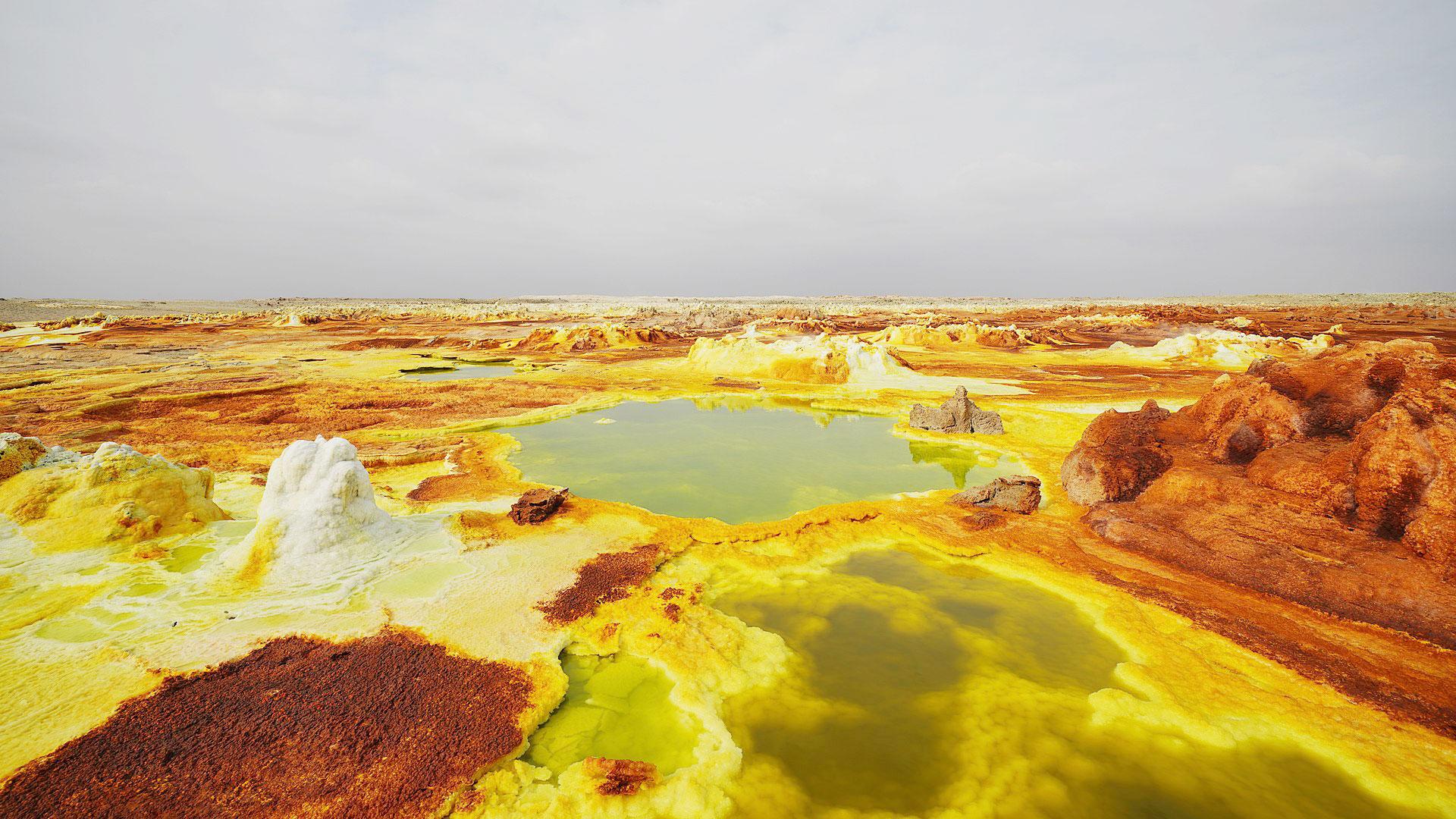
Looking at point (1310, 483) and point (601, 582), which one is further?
point (1310, 483)

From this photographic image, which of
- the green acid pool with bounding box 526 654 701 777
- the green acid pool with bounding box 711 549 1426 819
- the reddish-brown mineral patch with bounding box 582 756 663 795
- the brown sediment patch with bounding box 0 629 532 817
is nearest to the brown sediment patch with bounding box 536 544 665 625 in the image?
the green acid pool with bounding box 526 654 701 777

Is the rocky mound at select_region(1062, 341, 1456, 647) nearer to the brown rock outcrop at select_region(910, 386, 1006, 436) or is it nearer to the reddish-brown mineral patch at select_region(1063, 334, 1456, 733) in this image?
the reddish-brown mineral patch at select_region(1063, 334, 1456, 733)

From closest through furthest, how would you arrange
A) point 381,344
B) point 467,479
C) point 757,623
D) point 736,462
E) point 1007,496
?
point 757,623 < point 1007,496 < point 467,479 < point 736,462 < point 381,344

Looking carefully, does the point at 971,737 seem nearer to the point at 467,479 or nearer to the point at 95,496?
the point at 467,479

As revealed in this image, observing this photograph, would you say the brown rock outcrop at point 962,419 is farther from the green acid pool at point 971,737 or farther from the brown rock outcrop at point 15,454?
the brown rock outcrop at point 15,454

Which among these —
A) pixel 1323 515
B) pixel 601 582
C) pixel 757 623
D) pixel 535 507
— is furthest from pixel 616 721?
pixel 1323 515

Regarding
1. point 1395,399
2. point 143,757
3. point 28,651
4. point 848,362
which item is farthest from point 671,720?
point 848,362

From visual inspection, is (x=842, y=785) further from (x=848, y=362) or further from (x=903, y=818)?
(x=848, y=362)
